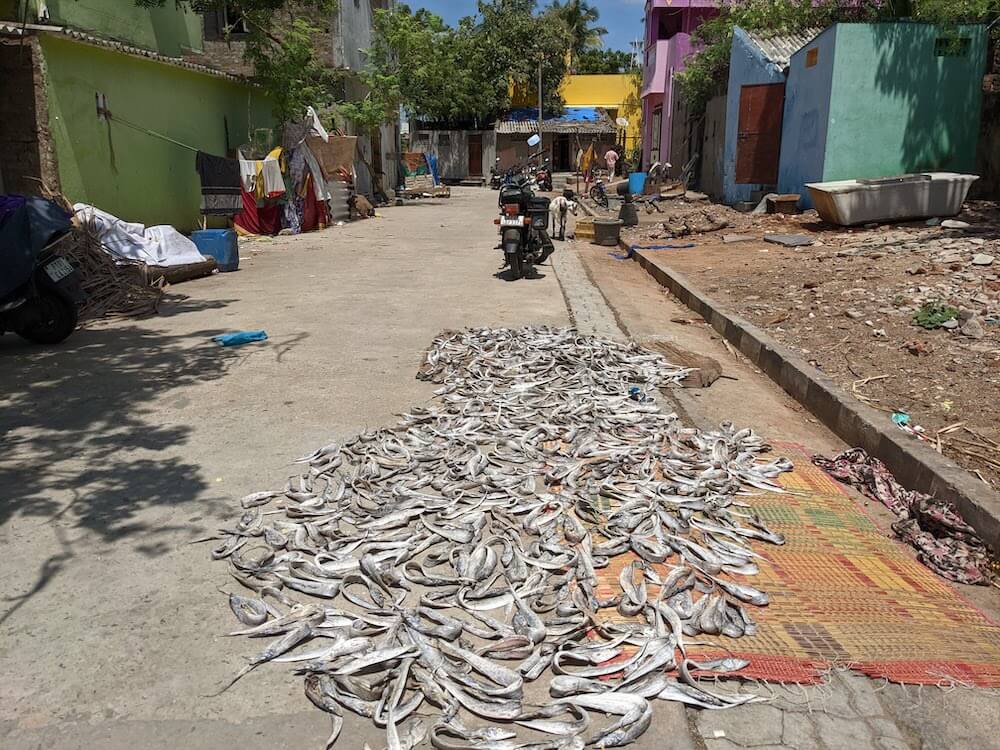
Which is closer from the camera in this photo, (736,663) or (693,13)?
(736,663)

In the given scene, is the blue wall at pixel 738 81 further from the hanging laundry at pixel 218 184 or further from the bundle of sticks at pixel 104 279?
the bundle of sticks at pixel 104 279

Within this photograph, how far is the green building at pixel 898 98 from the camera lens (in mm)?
14570

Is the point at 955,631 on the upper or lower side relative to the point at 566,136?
lower

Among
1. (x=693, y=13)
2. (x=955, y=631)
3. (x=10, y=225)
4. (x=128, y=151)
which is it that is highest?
(x=693, y=13)

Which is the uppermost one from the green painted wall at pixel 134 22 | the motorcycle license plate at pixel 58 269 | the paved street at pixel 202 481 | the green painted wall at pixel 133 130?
the green painted wall at pixel 134 22

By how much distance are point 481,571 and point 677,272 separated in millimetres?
9078

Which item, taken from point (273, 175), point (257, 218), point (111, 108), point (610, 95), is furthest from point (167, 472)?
point (610, 95)

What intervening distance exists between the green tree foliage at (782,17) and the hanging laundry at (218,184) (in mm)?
13417

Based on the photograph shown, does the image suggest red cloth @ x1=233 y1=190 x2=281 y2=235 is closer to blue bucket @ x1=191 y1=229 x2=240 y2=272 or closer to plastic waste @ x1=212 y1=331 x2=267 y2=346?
blue bucket @ x1=191 y1=229 x2=240 y2=272

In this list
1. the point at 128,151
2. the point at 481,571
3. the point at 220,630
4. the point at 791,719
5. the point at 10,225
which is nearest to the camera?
the point at 791,719

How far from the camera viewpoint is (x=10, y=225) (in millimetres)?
6719

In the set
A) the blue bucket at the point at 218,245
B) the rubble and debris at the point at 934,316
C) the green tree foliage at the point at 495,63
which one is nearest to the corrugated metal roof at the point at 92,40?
the blue bucket at the point at 218,245

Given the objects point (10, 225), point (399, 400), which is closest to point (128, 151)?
point (10, 225)

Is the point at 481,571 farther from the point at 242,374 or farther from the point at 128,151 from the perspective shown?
the point at 128,151
